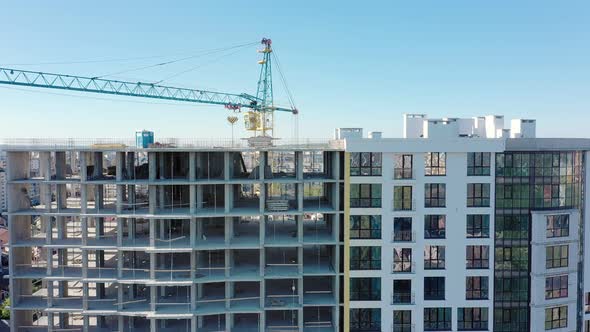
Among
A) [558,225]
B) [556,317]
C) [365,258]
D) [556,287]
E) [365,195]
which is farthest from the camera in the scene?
[556,317]

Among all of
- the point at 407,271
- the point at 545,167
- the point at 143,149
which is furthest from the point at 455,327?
the point at 143,149

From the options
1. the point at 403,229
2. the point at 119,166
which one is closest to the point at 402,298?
the point at 403,229

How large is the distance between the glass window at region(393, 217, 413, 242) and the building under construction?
176 inches

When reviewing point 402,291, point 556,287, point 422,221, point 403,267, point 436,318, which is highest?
point 422,221

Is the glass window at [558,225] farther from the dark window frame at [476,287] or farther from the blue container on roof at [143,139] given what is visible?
the blue container on roof at [143,139]

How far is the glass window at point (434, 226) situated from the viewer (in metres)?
30.8

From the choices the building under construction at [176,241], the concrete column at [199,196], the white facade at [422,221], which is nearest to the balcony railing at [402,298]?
the white facade at [422,221]

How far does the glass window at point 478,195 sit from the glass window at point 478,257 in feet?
11.9

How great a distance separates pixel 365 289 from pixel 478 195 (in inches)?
474

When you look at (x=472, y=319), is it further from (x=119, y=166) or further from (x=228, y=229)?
(x=119, y=166)

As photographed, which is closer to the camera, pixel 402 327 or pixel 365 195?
pixel 365 195

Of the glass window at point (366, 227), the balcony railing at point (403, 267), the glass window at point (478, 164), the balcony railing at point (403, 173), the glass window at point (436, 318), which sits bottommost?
the glass window at point (436, 318)

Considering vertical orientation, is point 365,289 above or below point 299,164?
below

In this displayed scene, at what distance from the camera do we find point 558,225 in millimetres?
31953
